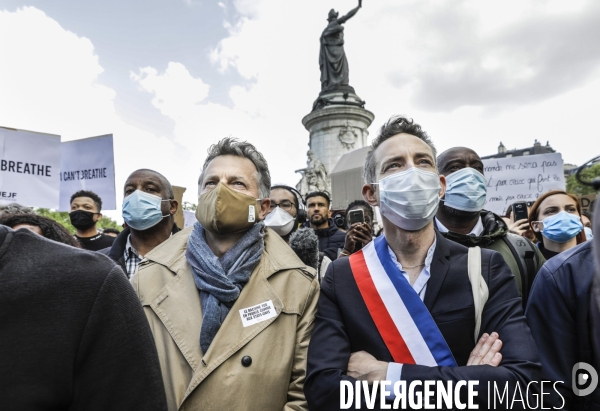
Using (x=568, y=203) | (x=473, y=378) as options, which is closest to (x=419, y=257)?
(x=473, y=378)

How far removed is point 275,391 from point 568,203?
10.6 feet

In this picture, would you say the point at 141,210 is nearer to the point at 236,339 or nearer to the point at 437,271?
the point at 236,339

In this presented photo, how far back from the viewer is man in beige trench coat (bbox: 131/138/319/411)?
192 cm

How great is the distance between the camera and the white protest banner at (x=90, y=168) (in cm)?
615

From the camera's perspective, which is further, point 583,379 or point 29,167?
point 29,167

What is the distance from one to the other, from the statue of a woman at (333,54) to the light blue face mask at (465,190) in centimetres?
1902

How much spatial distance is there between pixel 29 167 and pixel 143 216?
2.99 meters

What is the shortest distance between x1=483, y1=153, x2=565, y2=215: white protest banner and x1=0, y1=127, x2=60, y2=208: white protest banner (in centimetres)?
551

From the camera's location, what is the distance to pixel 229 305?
2131mm

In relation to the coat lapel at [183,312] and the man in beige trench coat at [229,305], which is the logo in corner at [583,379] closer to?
the man in beige trench coat at [229,305]

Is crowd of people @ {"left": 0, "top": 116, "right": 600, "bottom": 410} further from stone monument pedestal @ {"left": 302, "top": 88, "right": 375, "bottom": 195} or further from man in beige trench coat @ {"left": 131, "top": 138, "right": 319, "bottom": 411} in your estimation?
stone monument pedestal @ {"left": 302, "top": 88, "right": 375, "bottom": 195}

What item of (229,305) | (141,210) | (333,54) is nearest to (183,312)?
(229,305)

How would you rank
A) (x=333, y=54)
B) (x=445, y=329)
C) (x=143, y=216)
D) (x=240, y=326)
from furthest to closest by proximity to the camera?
(x=333, y=54) → (x=143, y=216) → (x=240, y=326) → (x=445, y=329)

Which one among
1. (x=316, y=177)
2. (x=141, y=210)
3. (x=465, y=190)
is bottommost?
(x=465, y=190)
